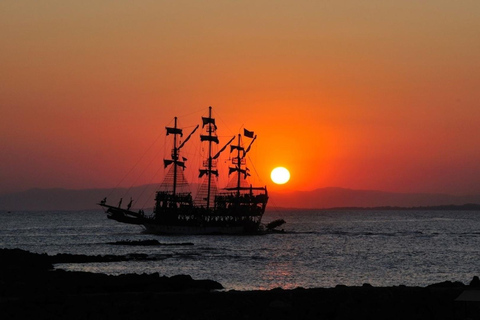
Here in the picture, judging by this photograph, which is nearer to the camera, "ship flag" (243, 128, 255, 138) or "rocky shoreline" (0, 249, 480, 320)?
"rocky shoreline" (0, 249, 480, 320)

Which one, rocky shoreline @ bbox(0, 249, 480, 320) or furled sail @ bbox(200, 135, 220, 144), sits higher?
furled sail @ bbox(200, 135, 220, 144)

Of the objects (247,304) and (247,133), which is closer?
(247,304)

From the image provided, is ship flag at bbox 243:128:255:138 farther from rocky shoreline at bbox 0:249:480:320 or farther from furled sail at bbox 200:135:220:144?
rocky shoreline at bbox 0:249:480:320

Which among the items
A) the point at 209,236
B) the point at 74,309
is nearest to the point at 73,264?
the point at 74,309

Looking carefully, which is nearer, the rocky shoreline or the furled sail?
the rocky shoreline

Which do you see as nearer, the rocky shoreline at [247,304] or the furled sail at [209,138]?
the rocky shoreline at [247,304]

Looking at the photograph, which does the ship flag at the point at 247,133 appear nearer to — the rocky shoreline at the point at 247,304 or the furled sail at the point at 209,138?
the furled sail at the point at 209,138

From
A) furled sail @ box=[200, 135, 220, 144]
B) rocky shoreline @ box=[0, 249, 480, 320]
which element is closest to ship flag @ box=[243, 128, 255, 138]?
furled sail @ box=[200, 135, 220, 144]

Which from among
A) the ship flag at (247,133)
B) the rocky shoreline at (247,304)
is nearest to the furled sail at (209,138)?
the ship flag at (247,133)

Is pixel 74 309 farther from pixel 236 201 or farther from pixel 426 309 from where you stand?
pixel 236 201

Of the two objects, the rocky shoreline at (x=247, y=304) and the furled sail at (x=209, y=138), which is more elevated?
the furled sail at (x=209, y=138)

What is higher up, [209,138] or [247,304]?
[209,138]

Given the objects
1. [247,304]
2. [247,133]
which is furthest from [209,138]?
[247,304]

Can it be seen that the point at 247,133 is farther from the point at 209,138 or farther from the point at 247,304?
the point at 247,304
